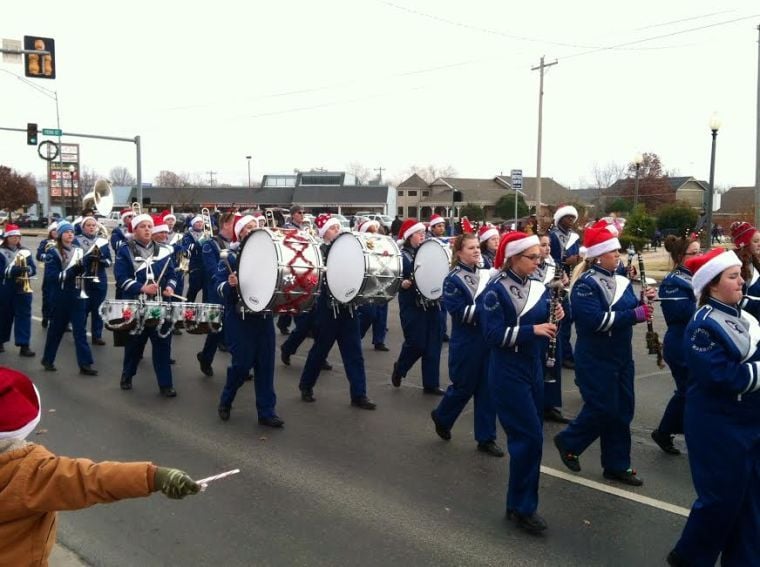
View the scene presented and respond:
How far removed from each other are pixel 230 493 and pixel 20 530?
2677 mm

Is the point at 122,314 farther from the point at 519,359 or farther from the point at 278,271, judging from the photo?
the point at 519,359

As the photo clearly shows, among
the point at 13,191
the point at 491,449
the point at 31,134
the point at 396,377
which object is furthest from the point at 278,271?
the point at 13,191

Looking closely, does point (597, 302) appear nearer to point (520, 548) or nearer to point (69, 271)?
point (520, 548)

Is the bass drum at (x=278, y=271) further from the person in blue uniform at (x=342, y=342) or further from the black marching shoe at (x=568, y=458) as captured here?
the black marching shoe at (x=568, y=458)

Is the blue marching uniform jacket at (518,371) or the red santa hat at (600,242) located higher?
the red santa hat at (600,242)

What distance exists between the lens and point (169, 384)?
798cm

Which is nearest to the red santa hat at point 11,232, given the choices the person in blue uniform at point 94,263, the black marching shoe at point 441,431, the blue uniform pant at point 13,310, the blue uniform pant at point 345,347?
the blue uniform pant at point 13,310

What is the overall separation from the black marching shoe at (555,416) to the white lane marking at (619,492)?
4.36 ft

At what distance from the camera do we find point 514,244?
481cm

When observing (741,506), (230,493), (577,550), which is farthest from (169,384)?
(741,506)

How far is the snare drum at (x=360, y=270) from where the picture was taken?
745cm

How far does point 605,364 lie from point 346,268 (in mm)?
3261

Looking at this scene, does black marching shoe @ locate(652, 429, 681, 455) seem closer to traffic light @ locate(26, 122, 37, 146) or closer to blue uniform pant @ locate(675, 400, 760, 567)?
blue uniform pant @ locate(675, 400, 760, 567)

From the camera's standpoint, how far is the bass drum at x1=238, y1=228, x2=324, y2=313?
6.59 m
